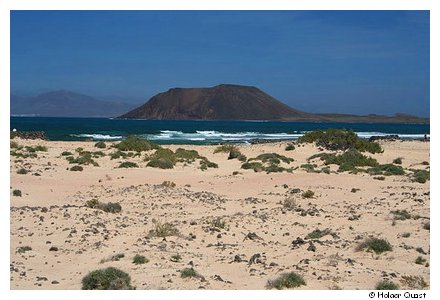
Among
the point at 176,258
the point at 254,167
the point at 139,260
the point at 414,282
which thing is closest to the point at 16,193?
the point at 139,260

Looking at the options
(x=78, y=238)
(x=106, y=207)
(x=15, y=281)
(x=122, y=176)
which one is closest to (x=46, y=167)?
→ (x=122, y=176)

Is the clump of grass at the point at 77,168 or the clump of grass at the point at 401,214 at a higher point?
the clump of grass at the point at 77,168

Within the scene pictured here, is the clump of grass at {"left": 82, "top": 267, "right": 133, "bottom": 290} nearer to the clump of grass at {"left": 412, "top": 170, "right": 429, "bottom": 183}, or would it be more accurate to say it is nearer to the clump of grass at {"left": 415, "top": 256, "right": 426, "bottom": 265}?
the clump of grass at {"left": 415, "top": 256, "right": 426, "bottom": 265}

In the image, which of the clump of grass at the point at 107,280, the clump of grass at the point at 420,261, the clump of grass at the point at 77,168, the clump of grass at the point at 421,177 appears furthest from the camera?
the clump of grass at the point at 77,168

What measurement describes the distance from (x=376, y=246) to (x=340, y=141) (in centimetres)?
2559

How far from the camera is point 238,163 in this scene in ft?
99.3

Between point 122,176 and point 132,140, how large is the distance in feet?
43.3

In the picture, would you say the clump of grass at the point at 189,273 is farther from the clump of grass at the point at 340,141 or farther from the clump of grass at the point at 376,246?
the clump of grass at the point at 340,141

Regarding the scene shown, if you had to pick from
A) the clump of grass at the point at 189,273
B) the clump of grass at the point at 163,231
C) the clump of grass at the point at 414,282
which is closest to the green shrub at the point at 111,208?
the clump of grass at the point at 163,231

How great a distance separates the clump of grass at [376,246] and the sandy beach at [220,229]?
0.11m

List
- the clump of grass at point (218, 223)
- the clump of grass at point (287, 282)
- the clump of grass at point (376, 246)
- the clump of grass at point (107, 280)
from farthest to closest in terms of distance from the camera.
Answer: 1. the clump of grass at point (218, 223)
2. the clump of grass at point (376, 246)
3. the clump of grass at point (287, 282)
4. the clump of grass at point (107, 280)

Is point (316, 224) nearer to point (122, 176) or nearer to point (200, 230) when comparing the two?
point (200, 230)

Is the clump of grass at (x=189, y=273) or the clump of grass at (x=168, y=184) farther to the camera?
the clump of grass at (x=168, y=184)

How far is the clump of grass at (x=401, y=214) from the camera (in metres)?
13.8
